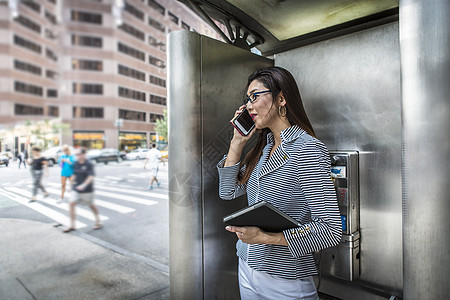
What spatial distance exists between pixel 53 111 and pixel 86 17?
26.4 inches

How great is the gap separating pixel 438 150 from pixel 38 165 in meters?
2.11

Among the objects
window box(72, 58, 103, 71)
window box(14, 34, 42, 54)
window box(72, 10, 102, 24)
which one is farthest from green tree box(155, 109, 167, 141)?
window box(14, 34, 42, 54)

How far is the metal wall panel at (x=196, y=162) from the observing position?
1.86m

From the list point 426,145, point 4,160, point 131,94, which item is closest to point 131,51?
point 131,94

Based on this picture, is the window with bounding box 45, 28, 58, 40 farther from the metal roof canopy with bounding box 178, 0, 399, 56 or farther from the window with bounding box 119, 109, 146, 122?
the metal roof canopy with bounding box 178, 0, 399, 56

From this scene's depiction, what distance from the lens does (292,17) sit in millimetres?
2191

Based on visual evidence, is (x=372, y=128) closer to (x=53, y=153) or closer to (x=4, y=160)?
(x=53, y=153)

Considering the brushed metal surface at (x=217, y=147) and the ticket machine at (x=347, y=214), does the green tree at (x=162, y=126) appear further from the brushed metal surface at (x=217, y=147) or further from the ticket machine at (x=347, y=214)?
the ticket machine at (x=347, y=214)

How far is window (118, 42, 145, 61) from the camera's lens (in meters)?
2.13

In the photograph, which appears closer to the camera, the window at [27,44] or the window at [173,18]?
the window at [27,44]

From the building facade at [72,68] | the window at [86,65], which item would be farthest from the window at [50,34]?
the window at [86,65]

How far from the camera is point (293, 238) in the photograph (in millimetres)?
1063

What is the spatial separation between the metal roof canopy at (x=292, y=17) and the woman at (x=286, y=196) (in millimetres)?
1051

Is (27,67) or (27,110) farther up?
(27,67)
